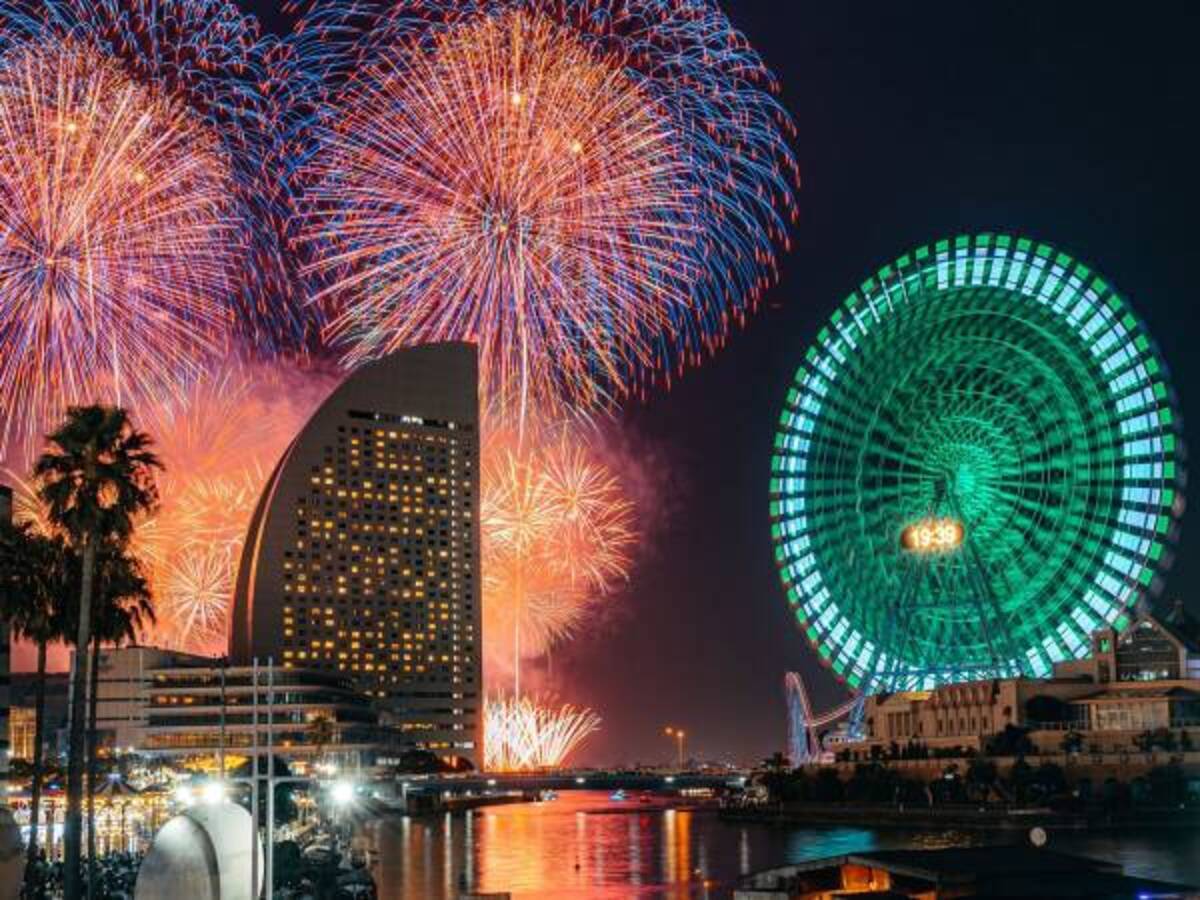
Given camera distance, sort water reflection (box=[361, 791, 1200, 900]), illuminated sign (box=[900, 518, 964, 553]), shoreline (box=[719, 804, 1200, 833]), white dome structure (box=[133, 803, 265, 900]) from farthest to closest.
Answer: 1. illuminated sign (box=[900, 518, 964, 553])
2. shoreline (box=[719, 804, 1200, 833])
3. water reflection (box=[361, 791, 1200, 900])
4. white dome structure (box=[133, 803, 265, 900])

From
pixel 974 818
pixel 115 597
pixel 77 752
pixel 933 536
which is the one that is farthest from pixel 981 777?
pixel 77 752

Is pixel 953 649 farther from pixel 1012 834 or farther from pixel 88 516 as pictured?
pixel 88 516

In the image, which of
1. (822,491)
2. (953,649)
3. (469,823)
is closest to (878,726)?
(953,649)

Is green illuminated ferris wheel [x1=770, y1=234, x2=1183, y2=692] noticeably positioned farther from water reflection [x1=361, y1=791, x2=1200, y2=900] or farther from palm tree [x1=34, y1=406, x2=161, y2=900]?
palm tree [x1=34, y1=406, x2=161, y2=900]

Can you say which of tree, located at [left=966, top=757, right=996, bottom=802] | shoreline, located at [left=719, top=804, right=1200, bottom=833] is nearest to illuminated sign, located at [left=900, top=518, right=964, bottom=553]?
tree, located at [left=966, top=757, right=996, bottom=802]

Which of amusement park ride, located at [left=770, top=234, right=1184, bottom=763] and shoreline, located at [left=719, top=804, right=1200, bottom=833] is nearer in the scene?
shoreline, located at [left=719, top=804, right=1200, bottom=833]

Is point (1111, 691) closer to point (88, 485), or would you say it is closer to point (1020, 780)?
point (1020, 780)

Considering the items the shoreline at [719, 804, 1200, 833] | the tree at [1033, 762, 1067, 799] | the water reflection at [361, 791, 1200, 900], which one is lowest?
the water reflection at [361, 791, 1200, 900]
